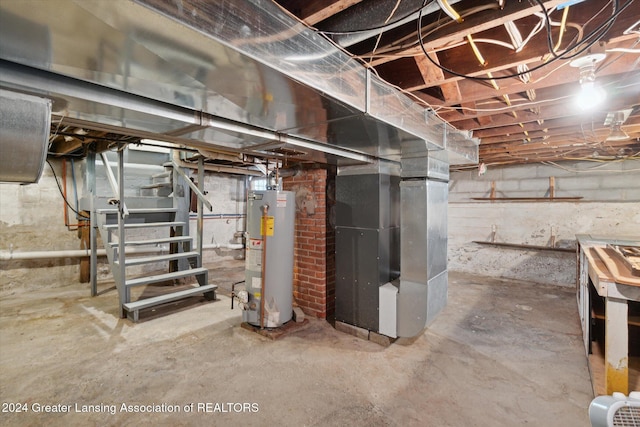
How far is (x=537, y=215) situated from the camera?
4926mm

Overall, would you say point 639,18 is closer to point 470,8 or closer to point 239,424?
point 470,8

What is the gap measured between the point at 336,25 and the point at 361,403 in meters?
2.14

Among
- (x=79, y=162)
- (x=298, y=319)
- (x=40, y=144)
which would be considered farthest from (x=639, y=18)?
(x=79, y=162)

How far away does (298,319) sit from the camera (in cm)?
304

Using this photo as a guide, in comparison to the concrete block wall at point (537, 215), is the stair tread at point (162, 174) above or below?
above

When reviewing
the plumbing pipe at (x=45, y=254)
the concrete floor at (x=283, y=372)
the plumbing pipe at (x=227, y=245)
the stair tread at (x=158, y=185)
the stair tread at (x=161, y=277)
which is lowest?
the concrete floor at (x=283, y=372)

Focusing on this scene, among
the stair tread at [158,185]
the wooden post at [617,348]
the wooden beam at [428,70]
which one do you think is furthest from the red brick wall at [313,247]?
the stair tread at [158,185]

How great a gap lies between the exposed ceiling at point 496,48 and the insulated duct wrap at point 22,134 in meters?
0.96

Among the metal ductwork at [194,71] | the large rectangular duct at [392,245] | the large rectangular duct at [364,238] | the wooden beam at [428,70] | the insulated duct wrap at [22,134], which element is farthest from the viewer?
the large rectangular duct at [364,238]

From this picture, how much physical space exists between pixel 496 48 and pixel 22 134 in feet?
6.60

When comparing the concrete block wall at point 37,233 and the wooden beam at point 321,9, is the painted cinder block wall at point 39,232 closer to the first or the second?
the concrete block wall at point 37,233

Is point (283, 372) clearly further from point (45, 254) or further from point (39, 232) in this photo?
point (39, 232)

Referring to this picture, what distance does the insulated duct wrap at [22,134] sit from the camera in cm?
86

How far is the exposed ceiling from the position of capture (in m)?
1.09
